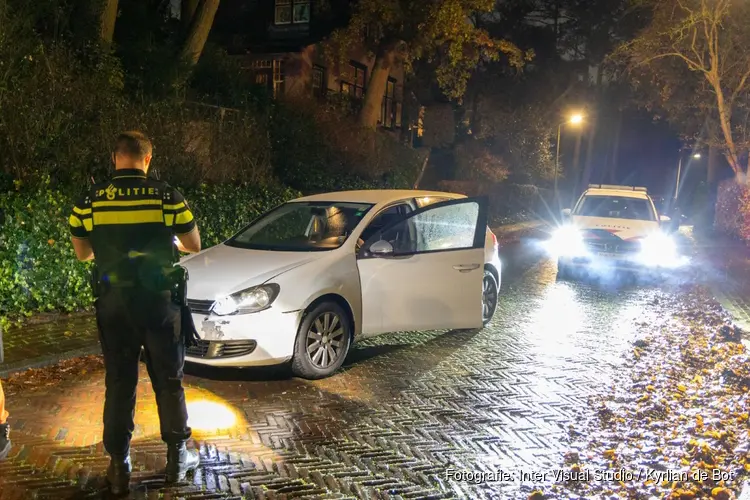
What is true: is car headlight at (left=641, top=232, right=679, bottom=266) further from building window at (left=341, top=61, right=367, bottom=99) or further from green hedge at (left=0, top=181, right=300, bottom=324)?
building window at (left=341, top=61, right=367, bottom=99)

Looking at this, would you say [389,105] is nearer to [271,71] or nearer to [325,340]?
[271,71]

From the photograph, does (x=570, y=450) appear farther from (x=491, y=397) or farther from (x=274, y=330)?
(x=274, y=330)

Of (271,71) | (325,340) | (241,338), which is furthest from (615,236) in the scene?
(271,71)

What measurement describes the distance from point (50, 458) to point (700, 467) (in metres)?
4.23

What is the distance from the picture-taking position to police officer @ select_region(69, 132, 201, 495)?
12.2ft

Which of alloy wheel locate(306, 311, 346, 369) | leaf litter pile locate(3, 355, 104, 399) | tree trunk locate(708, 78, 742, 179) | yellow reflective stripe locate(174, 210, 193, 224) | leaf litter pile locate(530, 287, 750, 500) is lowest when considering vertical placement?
leaf litter pile locate(3, 355, 104, 399)

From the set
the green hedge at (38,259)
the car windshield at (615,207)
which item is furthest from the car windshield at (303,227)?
the car windshield at (615,207)

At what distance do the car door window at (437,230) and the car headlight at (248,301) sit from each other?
141cm

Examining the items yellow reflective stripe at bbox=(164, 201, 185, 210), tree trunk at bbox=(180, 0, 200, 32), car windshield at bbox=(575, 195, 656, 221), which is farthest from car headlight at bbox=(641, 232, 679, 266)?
tree trunk at bbox=(180, 0, 200, 32)

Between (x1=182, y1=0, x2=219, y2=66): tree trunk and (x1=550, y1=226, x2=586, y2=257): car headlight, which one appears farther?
(x1=182, y1=0, x2=219, y2=66): tree trunk

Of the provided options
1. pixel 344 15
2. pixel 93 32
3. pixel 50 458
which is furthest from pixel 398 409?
pixel 344 15

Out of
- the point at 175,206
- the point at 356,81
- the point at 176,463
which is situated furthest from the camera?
the point at 356,81

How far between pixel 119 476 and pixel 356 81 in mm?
27590

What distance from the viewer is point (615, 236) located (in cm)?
1261
